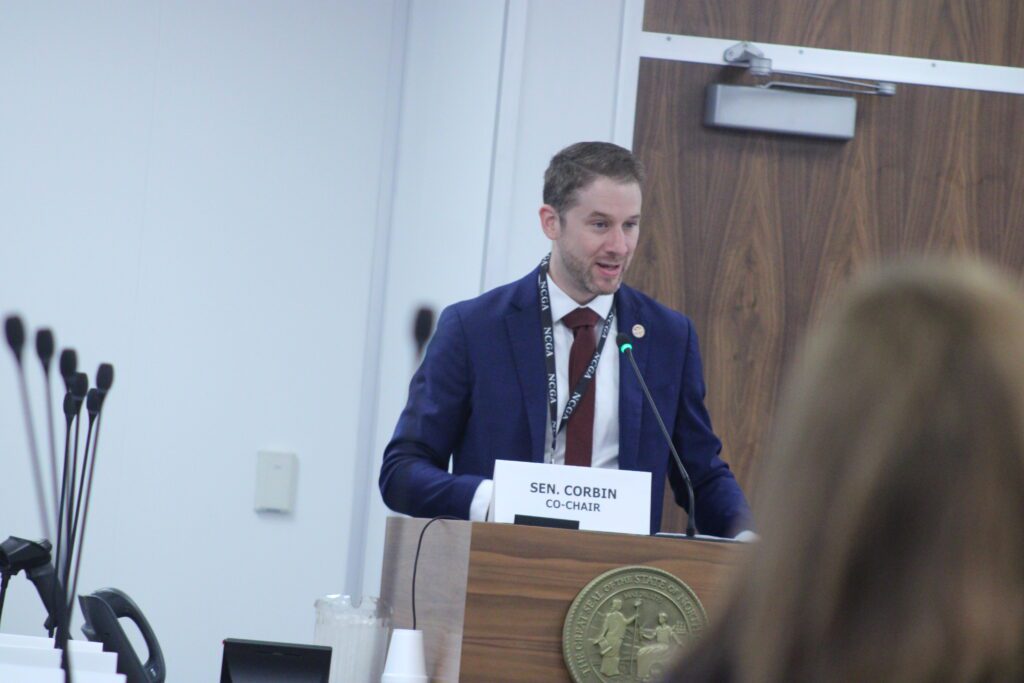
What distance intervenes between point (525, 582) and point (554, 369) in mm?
1014

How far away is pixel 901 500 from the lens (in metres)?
Result: 0.73

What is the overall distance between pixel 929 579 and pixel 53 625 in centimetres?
199

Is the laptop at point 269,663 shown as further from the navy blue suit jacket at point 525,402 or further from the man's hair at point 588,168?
the man's hair at point 588,168

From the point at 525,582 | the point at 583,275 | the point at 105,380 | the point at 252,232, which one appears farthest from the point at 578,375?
the point at 252,232

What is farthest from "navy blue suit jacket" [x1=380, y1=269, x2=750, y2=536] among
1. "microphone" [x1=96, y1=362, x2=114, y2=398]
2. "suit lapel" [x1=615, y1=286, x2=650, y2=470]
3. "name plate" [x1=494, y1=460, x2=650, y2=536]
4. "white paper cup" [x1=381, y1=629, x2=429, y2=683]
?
"microphone" [x1=96, y1=362, x2=114, y2=398]

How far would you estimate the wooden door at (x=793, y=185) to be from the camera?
4168 millimetres

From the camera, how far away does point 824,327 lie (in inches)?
30.9

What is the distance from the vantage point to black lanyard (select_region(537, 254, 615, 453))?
3033mm

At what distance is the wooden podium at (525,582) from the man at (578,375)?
0.77m

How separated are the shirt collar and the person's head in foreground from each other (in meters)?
Answer: 2.40

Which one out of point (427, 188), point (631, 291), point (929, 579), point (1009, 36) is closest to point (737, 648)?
point (929, 579)

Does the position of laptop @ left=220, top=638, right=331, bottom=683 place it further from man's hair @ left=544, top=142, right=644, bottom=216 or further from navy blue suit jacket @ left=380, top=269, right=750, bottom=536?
man's hair @ left=544, top=142, right=644, bottom=216

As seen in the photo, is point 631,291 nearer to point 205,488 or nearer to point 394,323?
point 394,323

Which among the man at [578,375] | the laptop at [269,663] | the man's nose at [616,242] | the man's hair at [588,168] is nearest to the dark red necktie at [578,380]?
the man at [578,375]
